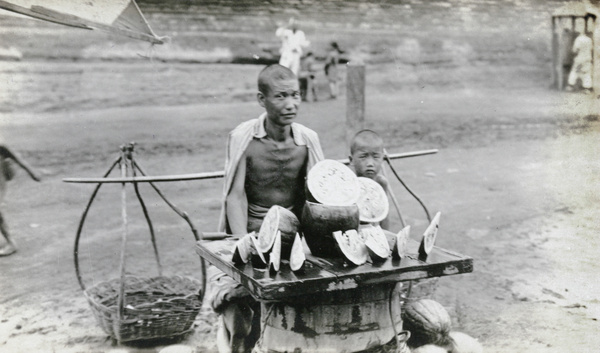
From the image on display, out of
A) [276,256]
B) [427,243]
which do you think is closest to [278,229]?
[276,256]

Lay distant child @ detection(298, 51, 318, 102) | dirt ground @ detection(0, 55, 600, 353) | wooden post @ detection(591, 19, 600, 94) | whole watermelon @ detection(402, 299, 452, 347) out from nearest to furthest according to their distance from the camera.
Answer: whole watermelon @ detection(402, 299, 452, 347) → dirt ground @ detection(0, 55, 600, 353) → wooden post @ detection(591, 19, 600, 94) → distant child @ detection(298, 51, 318, 102)

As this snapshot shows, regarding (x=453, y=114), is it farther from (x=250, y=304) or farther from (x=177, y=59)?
(x=250, y=304)

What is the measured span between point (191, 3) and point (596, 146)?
5.33m

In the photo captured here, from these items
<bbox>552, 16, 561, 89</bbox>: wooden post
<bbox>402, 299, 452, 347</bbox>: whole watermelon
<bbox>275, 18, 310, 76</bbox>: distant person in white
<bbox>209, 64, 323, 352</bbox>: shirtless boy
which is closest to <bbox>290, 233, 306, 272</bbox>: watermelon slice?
<bbox>209, 64, 323, 352</bbox>: shirtless boy

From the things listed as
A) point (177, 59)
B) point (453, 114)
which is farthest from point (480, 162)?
point (177, 59)

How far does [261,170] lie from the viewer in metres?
3.61

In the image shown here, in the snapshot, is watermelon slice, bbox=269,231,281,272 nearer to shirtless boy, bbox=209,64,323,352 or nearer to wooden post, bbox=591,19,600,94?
shirtless boy, bbox=209,64,323,352

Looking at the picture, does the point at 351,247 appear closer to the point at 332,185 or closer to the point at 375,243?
the point at 375,243

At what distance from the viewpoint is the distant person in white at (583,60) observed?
7594 mm

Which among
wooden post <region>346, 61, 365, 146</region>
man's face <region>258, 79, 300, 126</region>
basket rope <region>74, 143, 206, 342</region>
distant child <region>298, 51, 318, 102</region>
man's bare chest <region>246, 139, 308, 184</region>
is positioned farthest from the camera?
distant child <region>298, 51, 318, 102</region>

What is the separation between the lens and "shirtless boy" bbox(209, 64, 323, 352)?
11.4 ft

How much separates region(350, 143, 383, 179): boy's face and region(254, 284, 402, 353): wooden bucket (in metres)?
1.28

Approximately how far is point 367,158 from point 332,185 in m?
1.17

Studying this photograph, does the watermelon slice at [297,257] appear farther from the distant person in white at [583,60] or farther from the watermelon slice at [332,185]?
the distant person in white at [583,60]
